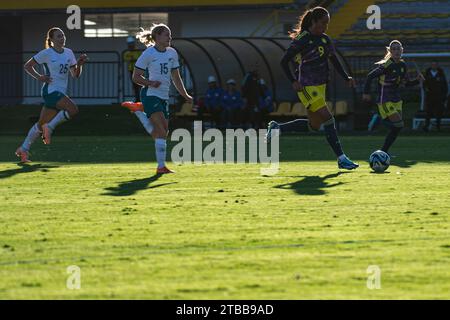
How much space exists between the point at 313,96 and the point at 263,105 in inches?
652

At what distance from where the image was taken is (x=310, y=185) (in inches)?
585

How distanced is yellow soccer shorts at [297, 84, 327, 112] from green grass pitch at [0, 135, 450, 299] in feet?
3.08

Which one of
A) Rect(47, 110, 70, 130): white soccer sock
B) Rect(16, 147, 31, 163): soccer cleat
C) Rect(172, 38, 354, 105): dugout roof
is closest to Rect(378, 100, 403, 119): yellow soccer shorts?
Rect(47, 110, 70, 130): white soccer sock

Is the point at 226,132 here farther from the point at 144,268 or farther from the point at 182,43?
the point at 144,268

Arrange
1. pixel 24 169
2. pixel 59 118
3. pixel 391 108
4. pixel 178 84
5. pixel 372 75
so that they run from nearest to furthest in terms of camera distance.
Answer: pixel 178 84 < pixel 24 169 < pixel 372 75 < pixel 391 108 < pixel 59 118

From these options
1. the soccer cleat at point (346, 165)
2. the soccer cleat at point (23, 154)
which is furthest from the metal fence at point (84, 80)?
the soccer cleat at point (346, 165)

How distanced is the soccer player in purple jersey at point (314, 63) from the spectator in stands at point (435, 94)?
15.3 m

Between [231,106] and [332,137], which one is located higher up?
[231,106]

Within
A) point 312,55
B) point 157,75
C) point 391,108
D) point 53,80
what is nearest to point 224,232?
point 157,75

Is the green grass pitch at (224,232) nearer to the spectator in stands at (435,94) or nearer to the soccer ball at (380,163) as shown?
the soccer ball at (380,163)

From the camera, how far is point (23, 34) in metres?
44.0

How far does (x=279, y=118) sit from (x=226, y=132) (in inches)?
153

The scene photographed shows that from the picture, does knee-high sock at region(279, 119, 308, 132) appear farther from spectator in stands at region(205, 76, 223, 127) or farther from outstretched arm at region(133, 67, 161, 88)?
spectator in stands at region(205, 76, 223, 127)

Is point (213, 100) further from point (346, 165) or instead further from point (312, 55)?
point (346, 165)
